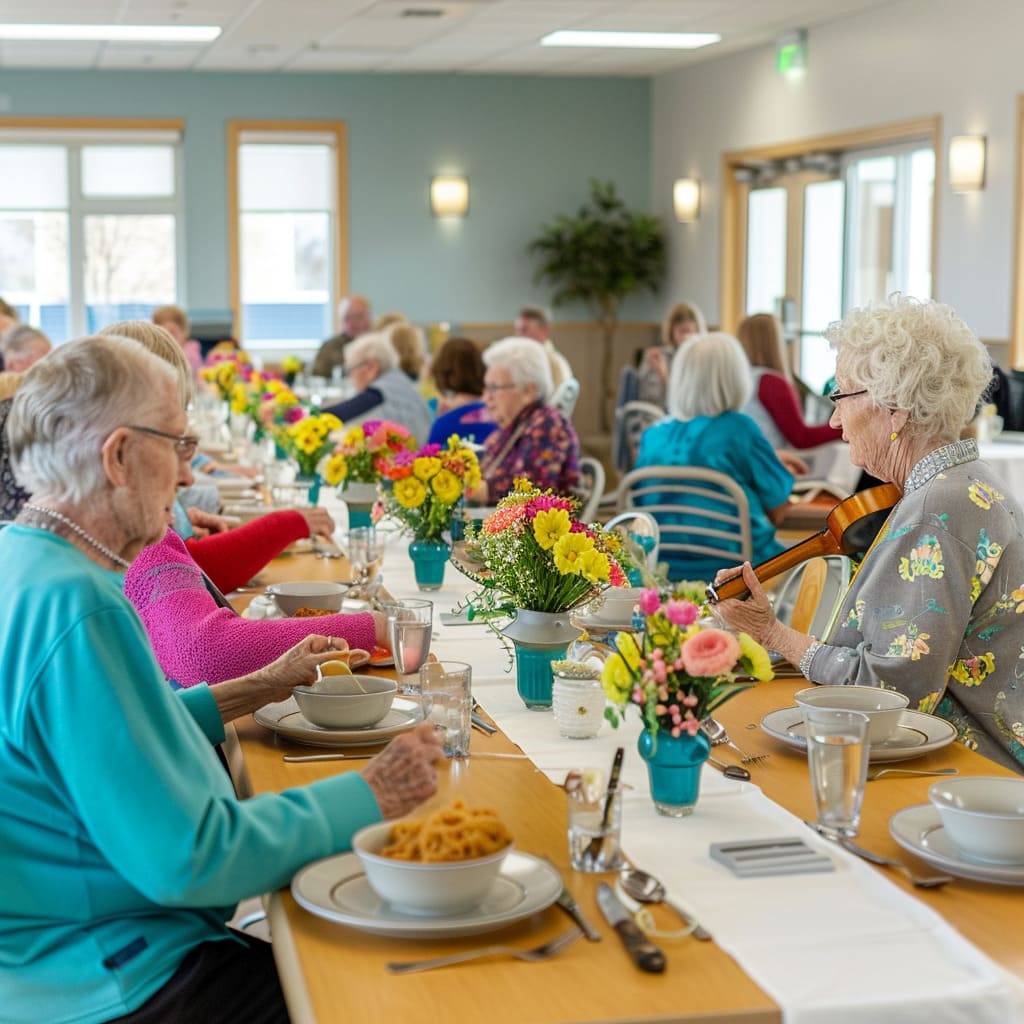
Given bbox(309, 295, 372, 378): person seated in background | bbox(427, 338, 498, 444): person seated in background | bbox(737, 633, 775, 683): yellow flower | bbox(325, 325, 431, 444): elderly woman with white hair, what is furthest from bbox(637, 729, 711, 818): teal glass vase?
bbox(309, 295, 372, 378): person seated in background

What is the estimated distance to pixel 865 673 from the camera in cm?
229

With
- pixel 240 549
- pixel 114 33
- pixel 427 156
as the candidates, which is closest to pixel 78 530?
pixel 240 549

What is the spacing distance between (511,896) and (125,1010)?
451 mm

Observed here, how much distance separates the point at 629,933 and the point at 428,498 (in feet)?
6.58

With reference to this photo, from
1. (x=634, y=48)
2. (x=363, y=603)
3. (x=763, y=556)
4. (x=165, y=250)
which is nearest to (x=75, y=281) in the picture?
(x=165, y=250)

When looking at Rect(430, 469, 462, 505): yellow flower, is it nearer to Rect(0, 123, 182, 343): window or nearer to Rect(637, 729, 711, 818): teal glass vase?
Rect(637, 729, 711, 818): teal glass vase

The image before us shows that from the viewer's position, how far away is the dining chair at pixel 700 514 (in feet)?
15.6

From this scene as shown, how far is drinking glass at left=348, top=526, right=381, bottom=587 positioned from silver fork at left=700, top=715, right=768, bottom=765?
3.85 feet

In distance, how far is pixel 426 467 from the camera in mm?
3320

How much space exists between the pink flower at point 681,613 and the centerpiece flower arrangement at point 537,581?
526 mm

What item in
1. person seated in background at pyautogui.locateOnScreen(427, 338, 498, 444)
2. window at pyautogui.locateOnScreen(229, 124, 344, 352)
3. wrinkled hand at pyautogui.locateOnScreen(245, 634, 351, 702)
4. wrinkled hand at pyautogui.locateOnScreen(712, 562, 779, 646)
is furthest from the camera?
window at pyautogui.locateOnScreen(229, 124, 344, 352)

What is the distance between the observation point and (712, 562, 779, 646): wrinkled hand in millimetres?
2451

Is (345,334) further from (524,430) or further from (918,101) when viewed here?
(524,430)

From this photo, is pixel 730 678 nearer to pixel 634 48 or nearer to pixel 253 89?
pixel 634 48
